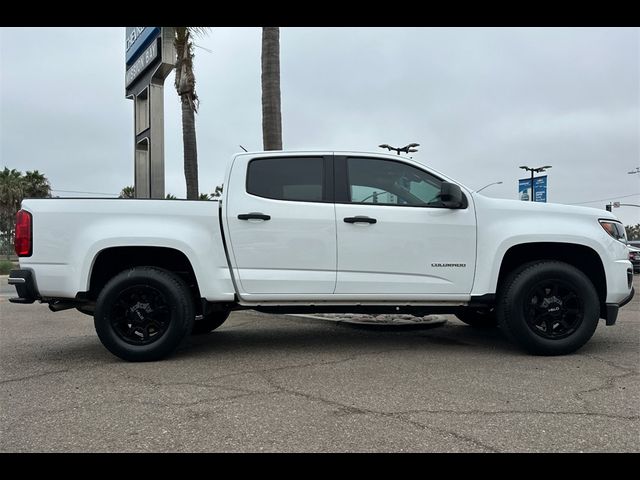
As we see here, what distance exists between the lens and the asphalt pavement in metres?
2.94

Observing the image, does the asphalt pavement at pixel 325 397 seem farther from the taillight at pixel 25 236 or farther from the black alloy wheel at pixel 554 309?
the taillight at pixel 25 236

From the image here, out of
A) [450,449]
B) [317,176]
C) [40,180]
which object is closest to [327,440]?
[450,449]

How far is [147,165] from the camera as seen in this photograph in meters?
9.66

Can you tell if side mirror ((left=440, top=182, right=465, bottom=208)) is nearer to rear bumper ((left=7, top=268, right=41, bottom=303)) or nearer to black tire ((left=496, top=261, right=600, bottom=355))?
black tire ((left=496, top=261, right=600, bottom=355))

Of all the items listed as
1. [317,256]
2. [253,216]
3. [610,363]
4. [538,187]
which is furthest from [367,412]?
[538,187]

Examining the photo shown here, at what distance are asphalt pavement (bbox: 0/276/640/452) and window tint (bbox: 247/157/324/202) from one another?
162 centimetres

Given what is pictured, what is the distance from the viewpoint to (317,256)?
190 inches

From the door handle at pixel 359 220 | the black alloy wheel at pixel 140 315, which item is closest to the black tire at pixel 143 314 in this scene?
the black alloy wheel at pixel 140 315

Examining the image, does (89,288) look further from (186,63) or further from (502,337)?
(186,63)

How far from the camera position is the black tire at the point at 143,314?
4656 millimetres

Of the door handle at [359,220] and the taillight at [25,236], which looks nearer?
the taillight at [25,236]

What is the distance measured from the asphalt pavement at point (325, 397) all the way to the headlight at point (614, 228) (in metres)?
1.19

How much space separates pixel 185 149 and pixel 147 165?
2.98m

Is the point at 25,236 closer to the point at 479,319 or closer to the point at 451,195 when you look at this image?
the point at 451,195
